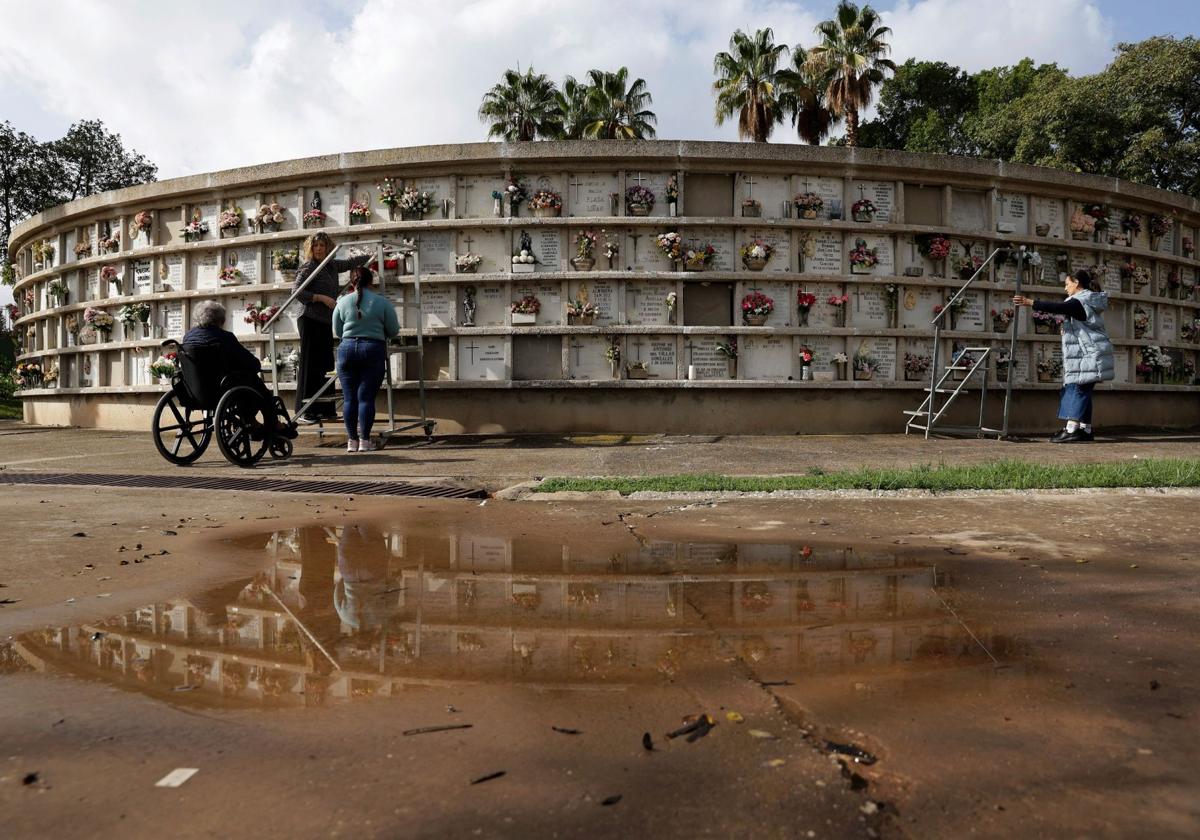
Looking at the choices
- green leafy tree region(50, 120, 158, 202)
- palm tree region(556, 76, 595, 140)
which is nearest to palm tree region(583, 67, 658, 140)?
palm tree region(556, 76, 595, 140)

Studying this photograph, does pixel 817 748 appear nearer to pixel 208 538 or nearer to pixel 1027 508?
pixel 208 538

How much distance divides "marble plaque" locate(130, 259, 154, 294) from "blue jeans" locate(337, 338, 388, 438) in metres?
Result: 6.72

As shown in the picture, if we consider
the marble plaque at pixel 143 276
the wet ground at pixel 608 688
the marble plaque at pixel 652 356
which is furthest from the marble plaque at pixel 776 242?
the marble plaque at pixel 143 276

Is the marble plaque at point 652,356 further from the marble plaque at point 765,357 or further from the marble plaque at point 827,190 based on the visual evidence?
the marble plaque at point 827,190

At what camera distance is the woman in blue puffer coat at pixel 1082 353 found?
8.86m

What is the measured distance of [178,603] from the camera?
2725mm

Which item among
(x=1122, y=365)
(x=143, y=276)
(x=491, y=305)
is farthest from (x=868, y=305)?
(x=143, y=276)

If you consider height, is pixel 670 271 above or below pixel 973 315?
above

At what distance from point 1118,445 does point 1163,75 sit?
72.5 feet

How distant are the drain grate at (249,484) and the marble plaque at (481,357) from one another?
5010 millimetres

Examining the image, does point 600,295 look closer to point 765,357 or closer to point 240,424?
point 765,357

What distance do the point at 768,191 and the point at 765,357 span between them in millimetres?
2336

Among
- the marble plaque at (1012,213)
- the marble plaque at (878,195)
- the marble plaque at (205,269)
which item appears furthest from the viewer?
the marble plaque at (205,269)

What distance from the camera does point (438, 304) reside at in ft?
36.6
